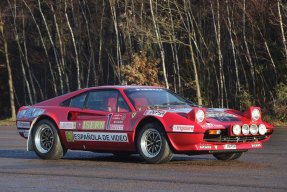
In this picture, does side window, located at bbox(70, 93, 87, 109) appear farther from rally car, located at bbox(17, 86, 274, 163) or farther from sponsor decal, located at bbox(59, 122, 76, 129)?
sponsor decal, located at bbox(59, 122, 76, 129)

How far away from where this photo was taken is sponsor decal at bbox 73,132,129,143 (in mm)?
10750

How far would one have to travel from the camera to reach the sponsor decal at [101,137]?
35.3ft

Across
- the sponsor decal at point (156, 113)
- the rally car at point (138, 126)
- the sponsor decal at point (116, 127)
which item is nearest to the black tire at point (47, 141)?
the rally car at point (138, 126)

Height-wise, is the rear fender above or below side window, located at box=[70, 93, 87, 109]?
below

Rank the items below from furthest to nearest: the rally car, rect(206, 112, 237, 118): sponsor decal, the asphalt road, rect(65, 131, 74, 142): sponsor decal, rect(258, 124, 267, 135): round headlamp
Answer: rect(65, 131, 74, 142): sponsor decal, rect(258, 124, 267, 135): round headlamp, rect(206, 112, 237, 118): sponsor decal, the rally car, the asphalt road

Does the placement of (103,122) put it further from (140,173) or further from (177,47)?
(177,47)

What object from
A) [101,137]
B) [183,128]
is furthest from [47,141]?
[183,128]

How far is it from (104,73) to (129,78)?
21614mm

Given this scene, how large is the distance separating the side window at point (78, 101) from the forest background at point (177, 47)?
1590 cm

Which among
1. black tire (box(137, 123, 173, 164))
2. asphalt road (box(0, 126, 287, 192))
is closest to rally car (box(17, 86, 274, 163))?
black tire (box(137, 123, 173, 164))

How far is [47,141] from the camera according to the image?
11836mm

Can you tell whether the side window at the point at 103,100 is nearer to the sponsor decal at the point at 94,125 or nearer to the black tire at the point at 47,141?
the sponsor decal at the point at 94,125

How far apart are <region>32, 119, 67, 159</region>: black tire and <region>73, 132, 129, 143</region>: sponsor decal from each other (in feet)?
1.39

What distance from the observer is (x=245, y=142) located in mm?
10484
